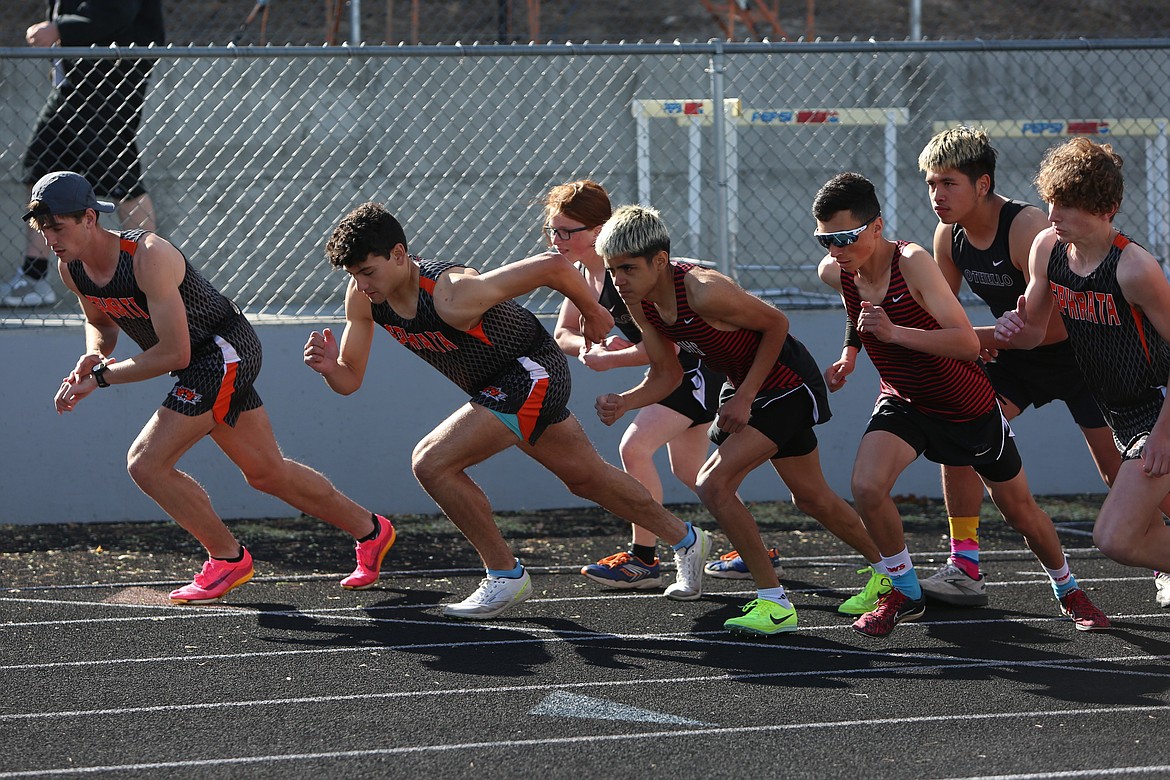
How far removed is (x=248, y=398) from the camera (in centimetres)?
614

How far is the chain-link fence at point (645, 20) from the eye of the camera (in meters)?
15.1

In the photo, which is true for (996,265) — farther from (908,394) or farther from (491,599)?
(491,599)

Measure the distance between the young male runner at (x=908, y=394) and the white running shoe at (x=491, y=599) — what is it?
1386 millimetres

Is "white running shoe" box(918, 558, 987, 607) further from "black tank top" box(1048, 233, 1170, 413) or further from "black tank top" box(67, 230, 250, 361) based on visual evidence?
"black tank top" box(67, 230, 250, 361)

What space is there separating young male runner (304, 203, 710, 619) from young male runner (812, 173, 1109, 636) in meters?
0.86

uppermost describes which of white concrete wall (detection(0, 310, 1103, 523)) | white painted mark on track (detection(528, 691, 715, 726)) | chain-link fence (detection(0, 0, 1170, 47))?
chain-link fence (detection(0, 0, 1170, 47))

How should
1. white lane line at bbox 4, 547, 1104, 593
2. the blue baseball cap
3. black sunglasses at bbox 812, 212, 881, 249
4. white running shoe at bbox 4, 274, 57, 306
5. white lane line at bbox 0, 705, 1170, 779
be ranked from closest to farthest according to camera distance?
white lane line at bbox 0, 705, 1170, 779
black sunglasses at bbox 812, 212, 881, 249
the blue baseball cap
white lane line at bbox 4, 547, 1104, 593
white running shoe at bbox 4, 274, 57, 306

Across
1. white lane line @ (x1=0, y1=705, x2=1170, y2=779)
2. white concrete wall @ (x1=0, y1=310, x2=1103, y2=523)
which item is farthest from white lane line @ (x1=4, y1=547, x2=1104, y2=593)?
white lane line @ (x1=0, y1=705, x2=1170, y2=779)

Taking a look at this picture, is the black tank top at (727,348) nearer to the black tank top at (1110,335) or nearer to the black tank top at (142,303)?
the black tank top at (1110,335)

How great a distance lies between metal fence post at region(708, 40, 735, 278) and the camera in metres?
7.75

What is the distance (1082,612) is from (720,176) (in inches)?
135

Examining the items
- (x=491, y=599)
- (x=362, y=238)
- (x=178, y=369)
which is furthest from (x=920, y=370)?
(x=178, y=369)

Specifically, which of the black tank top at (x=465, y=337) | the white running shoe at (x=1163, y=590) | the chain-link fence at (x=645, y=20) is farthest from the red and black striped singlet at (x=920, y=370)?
the chain-link fence at (x=645, y=20)

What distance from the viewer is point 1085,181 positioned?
4.50 m
